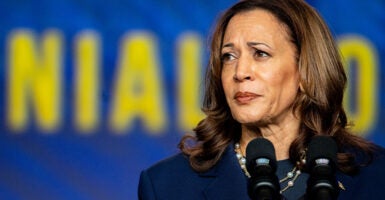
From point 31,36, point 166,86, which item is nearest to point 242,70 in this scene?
point 166,86

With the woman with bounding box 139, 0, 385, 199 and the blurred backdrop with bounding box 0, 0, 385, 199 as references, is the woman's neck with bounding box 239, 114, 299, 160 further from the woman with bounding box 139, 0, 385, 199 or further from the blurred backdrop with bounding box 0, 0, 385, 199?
the blurred backdrop with bounding box 0, 0, 385, 199

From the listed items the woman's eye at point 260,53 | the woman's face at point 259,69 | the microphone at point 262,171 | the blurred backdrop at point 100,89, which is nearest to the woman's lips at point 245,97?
the woman's face at point 259,69

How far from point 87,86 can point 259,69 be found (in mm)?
1058

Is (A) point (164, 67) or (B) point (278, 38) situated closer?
(B) point (278, 38)

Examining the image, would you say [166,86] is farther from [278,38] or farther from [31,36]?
[278,38]

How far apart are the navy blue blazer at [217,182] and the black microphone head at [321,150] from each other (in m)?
0.47

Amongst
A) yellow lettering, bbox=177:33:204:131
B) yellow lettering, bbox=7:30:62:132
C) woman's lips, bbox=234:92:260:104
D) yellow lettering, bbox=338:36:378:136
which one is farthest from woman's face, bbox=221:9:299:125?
yellow lettering, bbox=7:30:62:132

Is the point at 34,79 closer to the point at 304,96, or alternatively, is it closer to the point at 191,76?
the point at 191,76

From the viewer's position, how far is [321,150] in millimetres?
2021

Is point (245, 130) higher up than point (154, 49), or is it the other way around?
point (154, 49)

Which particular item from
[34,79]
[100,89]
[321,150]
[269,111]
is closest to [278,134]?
[269,111]

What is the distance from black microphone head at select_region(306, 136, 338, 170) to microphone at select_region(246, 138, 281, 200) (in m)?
0.08

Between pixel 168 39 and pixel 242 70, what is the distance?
95 centimetres

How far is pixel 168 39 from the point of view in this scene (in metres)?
3.40
